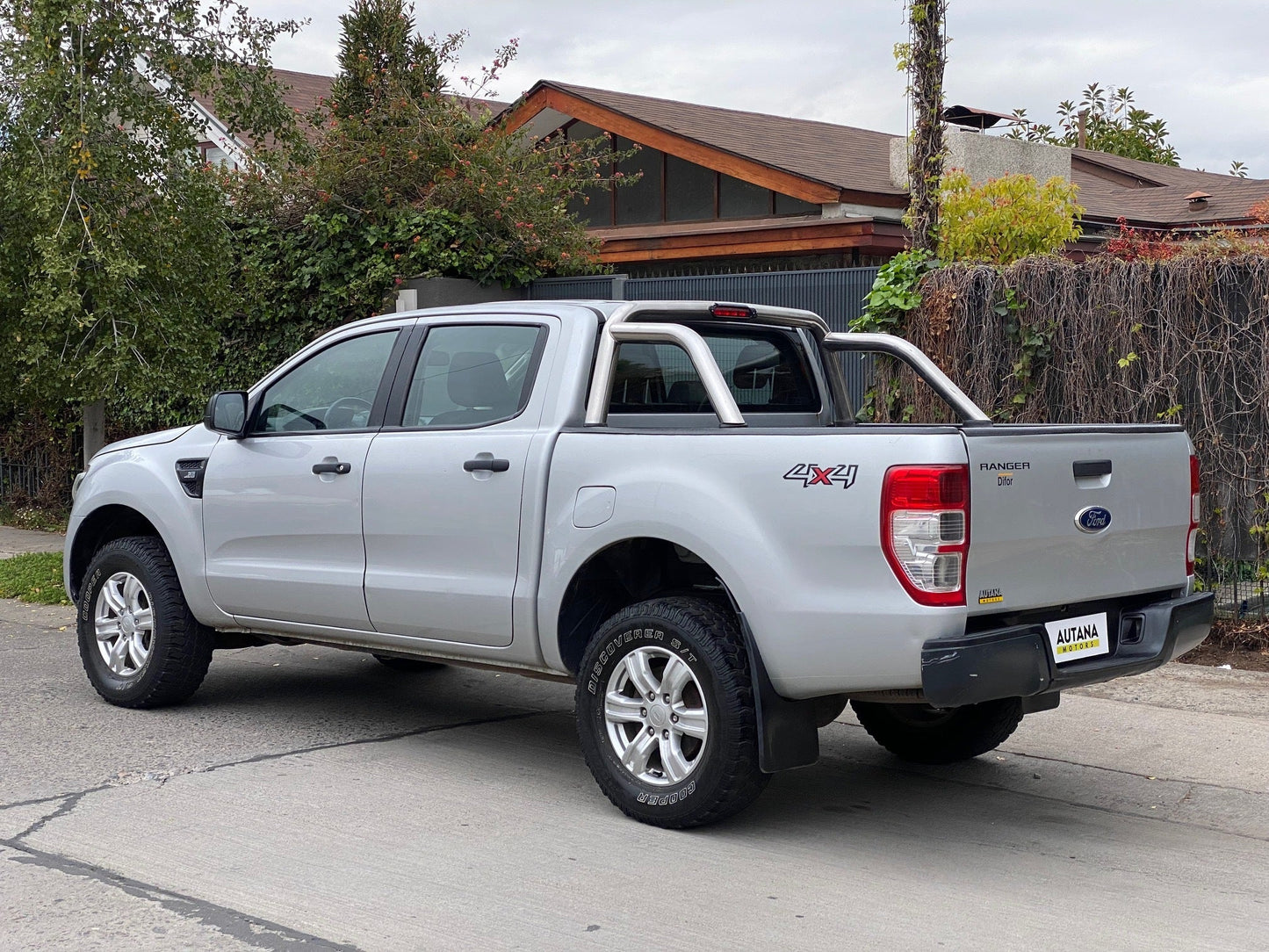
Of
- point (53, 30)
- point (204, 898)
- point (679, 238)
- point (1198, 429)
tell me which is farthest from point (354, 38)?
point (204, 898)

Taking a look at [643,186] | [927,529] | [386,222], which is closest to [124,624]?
[927,529]

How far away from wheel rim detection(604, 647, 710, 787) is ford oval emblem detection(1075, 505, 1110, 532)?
56.9 inches

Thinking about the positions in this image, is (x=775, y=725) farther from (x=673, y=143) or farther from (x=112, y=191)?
(x=673, y=143)

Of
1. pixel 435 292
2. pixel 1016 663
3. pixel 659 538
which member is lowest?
pixel 1016 663

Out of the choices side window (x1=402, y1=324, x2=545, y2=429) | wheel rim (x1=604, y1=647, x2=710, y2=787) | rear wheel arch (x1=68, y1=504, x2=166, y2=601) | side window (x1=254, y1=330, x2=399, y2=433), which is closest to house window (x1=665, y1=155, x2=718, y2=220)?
rear wheel arch (x1=68, y1=504, x2=166, y2=601)

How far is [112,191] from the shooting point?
37.3 ft

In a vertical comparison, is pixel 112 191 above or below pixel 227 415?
above

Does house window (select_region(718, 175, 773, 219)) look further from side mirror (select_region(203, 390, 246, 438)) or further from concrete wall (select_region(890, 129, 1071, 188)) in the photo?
side mirror (select_region(203, 390, 246, 438))

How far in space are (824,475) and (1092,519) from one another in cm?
102

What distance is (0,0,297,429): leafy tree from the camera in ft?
35.7

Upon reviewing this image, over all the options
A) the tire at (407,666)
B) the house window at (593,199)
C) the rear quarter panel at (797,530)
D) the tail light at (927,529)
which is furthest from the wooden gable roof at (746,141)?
the tail light at (927,529)

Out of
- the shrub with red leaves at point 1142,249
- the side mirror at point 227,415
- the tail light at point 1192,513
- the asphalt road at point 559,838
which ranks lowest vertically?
the asphalt road at point 559,838

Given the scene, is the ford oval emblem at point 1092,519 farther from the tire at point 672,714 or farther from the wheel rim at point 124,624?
the wheel rim at point 124,624

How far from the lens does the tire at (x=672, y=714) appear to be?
5102 millimetres
